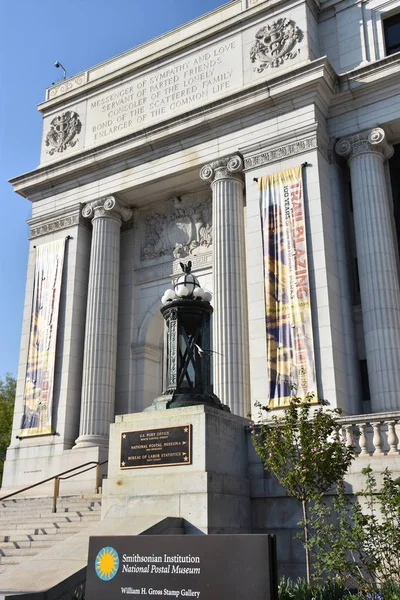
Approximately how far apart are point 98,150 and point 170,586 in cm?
2382

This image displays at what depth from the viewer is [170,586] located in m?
6.39

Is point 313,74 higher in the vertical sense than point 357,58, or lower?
lower

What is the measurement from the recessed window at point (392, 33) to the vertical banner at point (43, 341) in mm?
15768

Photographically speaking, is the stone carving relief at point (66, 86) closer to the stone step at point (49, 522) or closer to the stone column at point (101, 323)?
the stone column at point (101, 323)

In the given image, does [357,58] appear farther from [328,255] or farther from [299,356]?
[299,356]

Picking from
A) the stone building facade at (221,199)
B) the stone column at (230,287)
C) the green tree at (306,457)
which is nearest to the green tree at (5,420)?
the stone building facade at (221,199)

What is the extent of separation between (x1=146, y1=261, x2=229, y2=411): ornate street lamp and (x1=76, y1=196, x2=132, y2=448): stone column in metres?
11.4

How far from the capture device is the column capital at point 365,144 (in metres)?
22.7

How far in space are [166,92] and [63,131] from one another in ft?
19.6

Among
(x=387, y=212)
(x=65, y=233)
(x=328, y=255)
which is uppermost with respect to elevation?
(x=65, y=233)

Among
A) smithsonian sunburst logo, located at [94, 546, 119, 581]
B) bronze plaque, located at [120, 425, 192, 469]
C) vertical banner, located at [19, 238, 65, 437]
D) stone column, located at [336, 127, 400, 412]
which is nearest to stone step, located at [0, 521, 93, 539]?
bronze plaque, located at [120, 425, 192, 469]

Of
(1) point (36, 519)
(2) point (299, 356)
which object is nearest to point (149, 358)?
(2) point (299, 356)

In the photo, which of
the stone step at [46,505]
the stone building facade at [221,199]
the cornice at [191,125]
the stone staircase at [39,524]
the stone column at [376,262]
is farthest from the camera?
the cornice at [191,125]

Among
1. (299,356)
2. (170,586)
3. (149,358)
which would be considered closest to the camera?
(170,586)
